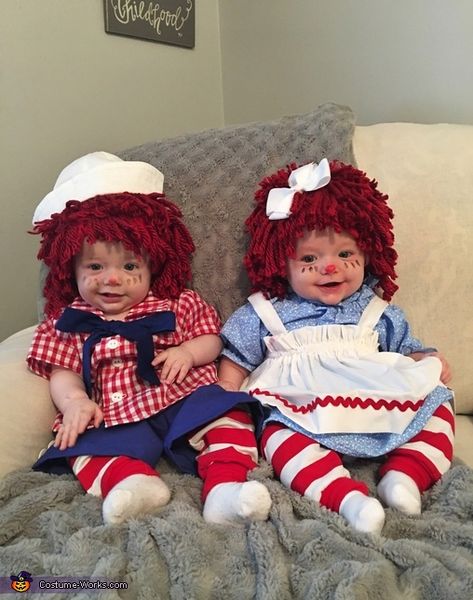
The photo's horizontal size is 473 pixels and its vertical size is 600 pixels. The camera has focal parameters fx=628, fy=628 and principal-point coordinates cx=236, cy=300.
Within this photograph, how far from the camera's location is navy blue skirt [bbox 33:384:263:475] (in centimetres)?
99

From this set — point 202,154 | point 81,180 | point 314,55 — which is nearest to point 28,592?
point 81,180

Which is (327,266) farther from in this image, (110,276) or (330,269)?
(110,276)

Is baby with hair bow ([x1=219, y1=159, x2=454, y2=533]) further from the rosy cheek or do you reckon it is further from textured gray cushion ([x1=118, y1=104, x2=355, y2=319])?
the rosy cheek

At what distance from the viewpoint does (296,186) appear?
109cm

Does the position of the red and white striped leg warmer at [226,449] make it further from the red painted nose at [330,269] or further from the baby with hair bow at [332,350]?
the red painted nose at [330,269]

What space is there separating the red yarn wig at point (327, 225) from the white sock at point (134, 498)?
0.41 meters

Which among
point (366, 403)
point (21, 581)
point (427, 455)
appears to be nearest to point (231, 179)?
point (366, 403)

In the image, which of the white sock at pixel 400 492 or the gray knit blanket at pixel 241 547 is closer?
the gray knit blanket at pixel 241 547

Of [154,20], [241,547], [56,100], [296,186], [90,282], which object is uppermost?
[154,20]

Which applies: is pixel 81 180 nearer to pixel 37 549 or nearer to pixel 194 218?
pixel 194 218

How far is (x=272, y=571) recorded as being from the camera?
723 millimetres

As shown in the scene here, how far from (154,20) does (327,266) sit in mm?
978

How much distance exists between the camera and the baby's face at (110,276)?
1097mm

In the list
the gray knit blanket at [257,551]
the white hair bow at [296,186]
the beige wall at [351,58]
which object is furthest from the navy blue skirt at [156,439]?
the beige wall at [351,58]
